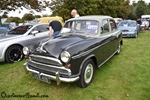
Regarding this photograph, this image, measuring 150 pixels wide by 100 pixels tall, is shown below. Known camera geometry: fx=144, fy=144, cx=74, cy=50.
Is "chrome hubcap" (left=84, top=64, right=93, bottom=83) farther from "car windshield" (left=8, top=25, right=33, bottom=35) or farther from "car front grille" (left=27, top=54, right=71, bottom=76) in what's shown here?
"car windshield" (left=8, top=25, right=33, bottom=35)

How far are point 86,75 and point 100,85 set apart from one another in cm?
55

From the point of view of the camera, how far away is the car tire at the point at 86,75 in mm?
3436

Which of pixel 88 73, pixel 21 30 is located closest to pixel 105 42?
pixel 88 73

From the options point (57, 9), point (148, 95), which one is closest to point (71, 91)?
point (148, 95)

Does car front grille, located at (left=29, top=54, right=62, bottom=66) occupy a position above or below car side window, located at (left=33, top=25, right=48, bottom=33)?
below

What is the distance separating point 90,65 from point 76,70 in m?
0.63

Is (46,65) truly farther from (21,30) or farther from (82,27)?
(21,30)

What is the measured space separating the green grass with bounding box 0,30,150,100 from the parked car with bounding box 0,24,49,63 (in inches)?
18.8

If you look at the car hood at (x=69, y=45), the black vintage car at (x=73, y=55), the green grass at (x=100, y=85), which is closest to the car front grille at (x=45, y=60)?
the black vintage car at (x=73, y=55)

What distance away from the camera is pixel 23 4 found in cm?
1464

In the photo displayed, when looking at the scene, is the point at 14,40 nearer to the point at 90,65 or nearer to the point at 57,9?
the point at 90,65

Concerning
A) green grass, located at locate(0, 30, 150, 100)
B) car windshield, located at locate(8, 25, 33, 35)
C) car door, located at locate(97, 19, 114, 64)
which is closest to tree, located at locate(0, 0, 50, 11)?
car windshield, located at locate(8, 25, 33, 35)

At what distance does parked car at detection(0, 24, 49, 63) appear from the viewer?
538cm

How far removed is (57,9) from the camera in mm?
24766
